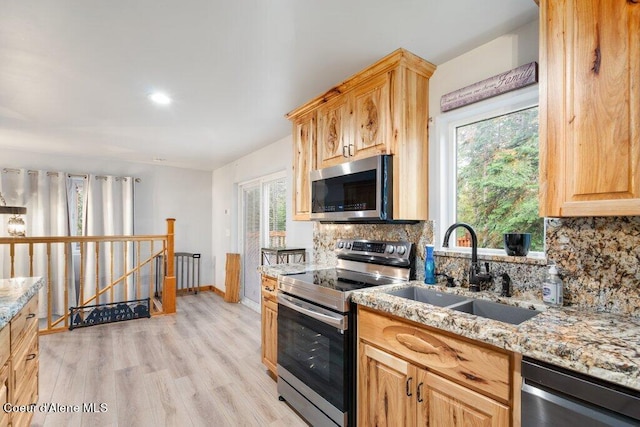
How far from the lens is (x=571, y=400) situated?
3.02 ft

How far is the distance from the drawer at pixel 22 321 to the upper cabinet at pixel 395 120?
2.05m

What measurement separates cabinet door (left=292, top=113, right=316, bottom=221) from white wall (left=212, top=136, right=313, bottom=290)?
1.72 ft

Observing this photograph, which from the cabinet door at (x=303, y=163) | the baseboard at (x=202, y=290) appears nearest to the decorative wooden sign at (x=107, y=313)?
the baseboard at (x=202, y=290)

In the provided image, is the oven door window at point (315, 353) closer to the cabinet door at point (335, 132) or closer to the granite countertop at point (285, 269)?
the granite countertop at point (285, 269)

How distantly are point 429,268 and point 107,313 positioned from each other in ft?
13.5

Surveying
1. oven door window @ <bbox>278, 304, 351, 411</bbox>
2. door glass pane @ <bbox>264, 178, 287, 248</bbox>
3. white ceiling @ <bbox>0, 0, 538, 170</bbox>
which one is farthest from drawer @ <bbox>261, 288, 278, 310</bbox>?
white ceiling @ <bbox>0, 0, 538, 170</bbox>

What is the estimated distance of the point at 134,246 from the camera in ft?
16.8

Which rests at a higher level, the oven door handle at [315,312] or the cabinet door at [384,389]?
the oven door handle at [315,312]

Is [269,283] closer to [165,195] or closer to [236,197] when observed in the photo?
[236,197]

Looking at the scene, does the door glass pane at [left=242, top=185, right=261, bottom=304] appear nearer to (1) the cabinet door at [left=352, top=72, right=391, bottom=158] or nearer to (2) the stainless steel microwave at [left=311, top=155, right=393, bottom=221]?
(2) the stainless steel microwave at [left=311, top=155, right=393, bottom=221]

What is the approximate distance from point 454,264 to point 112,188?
5.17 metres

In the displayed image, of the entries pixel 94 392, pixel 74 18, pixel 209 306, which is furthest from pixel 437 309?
pixel 209 306

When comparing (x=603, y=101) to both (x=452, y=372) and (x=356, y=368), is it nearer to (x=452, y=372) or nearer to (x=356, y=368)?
(x=452, y=372)

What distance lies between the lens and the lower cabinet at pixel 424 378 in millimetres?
1126
